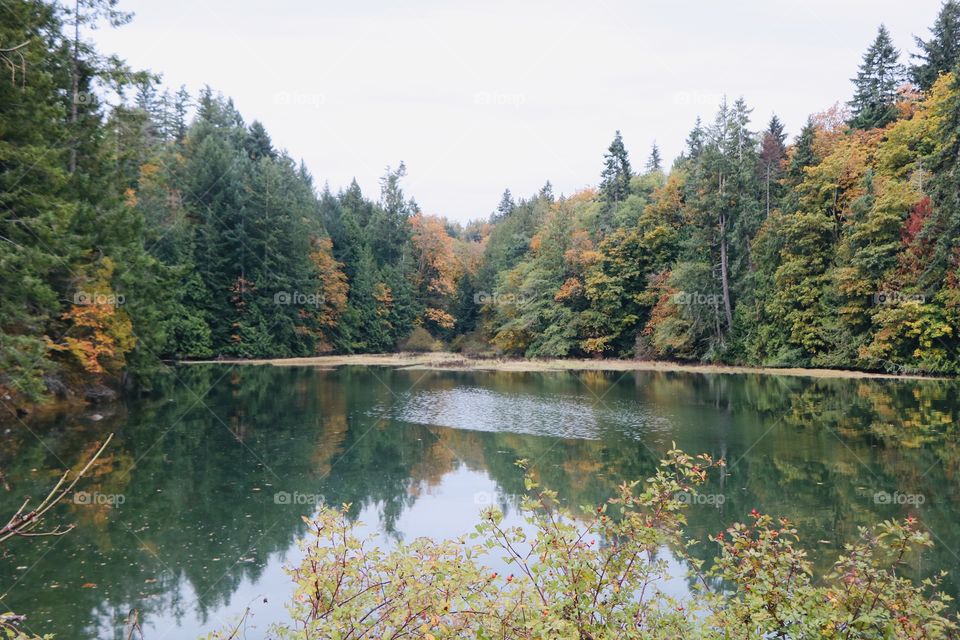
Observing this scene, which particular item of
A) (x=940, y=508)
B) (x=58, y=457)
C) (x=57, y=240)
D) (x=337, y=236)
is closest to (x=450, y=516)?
(x=940, y=508)

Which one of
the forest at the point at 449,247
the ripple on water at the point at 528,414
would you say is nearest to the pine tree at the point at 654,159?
the forest at the point at 449,247

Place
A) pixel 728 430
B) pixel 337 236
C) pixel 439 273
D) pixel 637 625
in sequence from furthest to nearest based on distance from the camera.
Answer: pixel 439 273, pixel 337 236, pixel 728 430, pixel 637 625

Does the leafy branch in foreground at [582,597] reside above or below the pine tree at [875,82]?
below

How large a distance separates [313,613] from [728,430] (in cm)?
1558

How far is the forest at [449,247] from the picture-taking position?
18.0 meters

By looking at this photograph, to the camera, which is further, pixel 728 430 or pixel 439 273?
pixel 439 273

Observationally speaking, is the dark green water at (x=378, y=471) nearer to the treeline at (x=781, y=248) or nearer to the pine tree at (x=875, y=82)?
the treeline at (x=781, y=248)

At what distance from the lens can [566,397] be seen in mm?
24984

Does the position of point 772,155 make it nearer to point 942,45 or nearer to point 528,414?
point 942,45

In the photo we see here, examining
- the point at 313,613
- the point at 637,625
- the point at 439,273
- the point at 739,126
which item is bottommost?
the point at 637,625

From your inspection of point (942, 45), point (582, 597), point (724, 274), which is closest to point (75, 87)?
point (582, 597)

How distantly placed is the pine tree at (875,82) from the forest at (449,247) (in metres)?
0.14

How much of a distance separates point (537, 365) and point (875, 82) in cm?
2765

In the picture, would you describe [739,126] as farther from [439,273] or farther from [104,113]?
[104,113]
